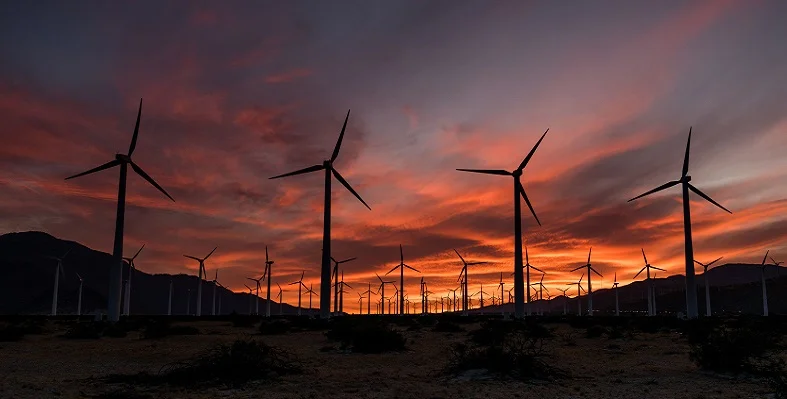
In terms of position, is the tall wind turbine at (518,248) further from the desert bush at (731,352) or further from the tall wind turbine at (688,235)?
the desert bush at (731,352)

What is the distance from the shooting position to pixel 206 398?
57.8ft

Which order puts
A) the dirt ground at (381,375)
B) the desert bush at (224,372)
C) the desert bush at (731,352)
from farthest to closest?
the desert bush at (731,352), the desert bush at (224,372), the dirt ground at (381,375)

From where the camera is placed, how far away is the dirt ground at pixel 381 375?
1883 centimetres

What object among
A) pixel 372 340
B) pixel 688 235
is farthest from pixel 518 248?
pixel 372 340

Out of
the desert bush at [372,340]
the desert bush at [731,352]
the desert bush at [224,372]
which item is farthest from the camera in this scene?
the desert bush at [372,340]

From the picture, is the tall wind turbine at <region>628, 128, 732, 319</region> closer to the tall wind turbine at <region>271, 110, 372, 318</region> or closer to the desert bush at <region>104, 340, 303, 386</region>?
the tall wind turbine at <region>271, 110, 372, 318</region>

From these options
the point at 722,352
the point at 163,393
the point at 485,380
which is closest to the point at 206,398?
the point at 163,393

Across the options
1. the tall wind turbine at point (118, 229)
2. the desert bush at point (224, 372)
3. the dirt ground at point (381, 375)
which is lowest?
the dirt ground at point (381, 375)

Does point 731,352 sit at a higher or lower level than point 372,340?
higher

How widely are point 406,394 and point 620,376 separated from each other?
32.3ft

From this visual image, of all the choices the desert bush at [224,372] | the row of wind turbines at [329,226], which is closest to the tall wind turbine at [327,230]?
the row of wind turbines at [329,226]

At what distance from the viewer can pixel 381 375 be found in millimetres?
23297

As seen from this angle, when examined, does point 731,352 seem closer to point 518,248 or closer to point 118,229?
point 518,248

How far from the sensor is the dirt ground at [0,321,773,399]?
18.8 m
